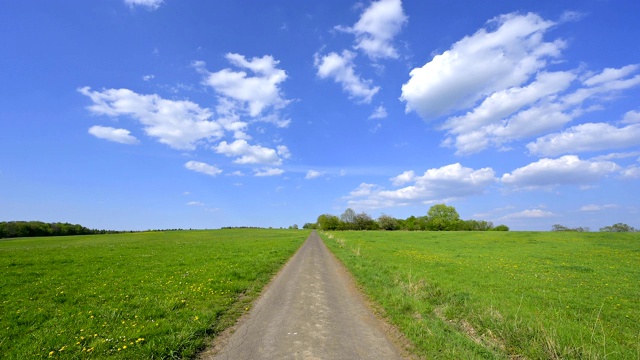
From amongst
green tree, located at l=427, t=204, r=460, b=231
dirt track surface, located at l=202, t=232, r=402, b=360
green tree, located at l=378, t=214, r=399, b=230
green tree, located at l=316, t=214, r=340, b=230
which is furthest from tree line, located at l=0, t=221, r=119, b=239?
green tree, located at l=427, t=204, r=460, b=231

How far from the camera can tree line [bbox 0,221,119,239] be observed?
308ft

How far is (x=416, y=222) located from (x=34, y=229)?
168 meters

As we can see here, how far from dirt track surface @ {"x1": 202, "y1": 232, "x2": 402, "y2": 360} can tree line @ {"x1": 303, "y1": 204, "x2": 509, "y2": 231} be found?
139 metres

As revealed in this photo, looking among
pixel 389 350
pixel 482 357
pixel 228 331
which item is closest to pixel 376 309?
pixel 389 350

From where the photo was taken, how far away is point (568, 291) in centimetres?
1488

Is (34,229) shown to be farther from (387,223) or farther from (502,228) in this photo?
(502,228)

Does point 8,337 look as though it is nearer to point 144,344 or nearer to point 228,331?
point 144,344

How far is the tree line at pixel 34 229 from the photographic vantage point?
93.9 metres

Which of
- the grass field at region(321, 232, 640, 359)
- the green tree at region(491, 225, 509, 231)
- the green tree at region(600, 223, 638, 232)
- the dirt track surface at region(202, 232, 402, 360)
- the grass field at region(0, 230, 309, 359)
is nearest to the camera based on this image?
the dirt track surface at region(202, 232, 402, 360)

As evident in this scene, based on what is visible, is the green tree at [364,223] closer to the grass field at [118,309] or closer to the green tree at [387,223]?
the green tree at [387,223]

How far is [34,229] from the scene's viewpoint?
10431cm

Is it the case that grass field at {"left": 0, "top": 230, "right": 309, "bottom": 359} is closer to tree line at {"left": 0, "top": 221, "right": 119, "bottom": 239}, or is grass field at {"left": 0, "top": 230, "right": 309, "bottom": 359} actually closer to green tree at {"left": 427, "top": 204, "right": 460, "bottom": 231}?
tree line at {"left": 0, "top": 221, "right": 119, "bottom": 239}

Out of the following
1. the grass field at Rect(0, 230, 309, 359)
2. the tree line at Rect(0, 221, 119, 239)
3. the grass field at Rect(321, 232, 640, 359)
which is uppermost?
the tree line at Rect(0, 221, 119, 239)

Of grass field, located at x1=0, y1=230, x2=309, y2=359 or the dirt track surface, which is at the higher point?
grass field, located at x1=0, y1=230, x2=309, y2=359
